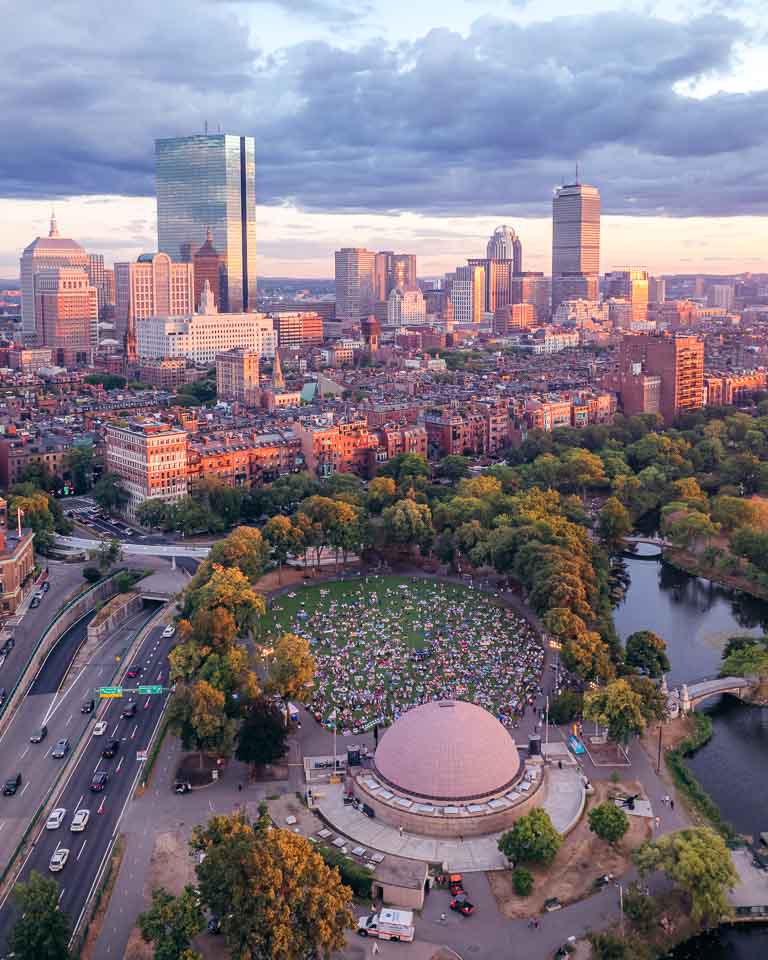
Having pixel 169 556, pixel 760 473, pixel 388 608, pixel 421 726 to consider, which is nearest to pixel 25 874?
pixel 421 726

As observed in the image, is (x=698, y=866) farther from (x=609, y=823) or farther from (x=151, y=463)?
(x=151, y=463)

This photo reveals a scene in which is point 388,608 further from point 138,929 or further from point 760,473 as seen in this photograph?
point 760,473

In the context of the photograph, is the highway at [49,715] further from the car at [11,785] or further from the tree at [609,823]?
the tree at [609,823]

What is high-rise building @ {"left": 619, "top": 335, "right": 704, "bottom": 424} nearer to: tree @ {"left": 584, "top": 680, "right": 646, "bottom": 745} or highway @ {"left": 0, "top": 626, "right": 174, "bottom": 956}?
tree @ {"left": 584, "top": 680, "right": 646, "bottom": 745}

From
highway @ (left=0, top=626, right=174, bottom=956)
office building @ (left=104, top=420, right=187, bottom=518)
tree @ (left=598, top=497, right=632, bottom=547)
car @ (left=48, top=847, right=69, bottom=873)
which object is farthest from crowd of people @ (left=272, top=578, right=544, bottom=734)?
office building @ (left=104, top=420, right=187, bottom=518)

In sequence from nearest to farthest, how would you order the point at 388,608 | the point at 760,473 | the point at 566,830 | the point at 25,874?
1. the point at 25,874
2. the point at 566,830
3. the point at 388,608
4. the point at 760,473

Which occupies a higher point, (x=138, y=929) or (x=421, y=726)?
(x=421, y=726)

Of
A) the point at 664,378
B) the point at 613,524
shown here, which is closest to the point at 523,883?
the point at 613,524
